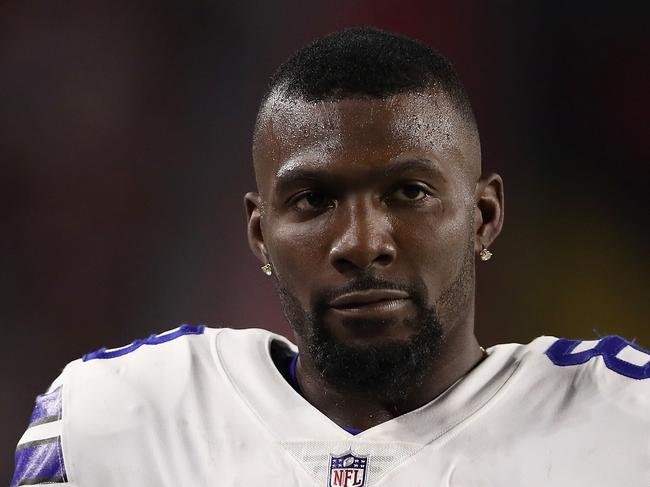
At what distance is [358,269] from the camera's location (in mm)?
1501

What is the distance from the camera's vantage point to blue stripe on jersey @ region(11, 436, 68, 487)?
1660 mm

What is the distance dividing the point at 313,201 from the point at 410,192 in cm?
15

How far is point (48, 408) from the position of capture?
1.74 metres

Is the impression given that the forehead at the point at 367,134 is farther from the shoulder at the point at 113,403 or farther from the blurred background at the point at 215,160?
the blurred background at the point at 215,160

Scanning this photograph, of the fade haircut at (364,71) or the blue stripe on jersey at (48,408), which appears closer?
the fade haircut at (364,71)

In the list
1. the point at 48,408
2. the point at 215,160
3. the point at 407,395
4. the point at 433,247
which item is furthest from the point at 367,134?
the point at 215,160

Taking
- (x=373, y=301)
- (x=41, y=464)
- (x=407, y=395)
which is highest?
(x=373, y=301)

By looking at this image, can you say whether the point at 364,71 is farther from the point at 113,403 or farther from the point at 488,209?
the point at 113,403

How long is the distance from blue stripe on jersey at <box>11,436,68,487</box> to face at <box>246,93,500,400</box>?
0.43 meters

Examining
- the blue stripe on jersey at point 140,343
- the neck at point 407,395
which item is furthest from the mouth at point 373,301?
the blue stripe on jersey at point 140,343

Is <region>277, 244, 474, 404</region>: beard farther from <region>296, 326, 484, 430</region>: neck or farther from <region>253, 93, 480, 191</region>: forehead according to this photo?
<region>253, 93, 480, 191</region>: forehead

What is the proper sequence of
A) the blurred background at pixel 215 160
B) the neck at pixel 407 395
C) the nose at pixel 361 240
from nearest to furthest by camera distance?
the nose at pixel 361 240, the neck at pixel 407 395, the blurred background at pixel 215 160

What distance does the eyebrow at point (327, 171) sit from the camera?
1.53 metres

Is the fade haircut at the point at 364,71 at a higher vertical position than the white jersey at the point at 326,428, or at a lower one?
higher
